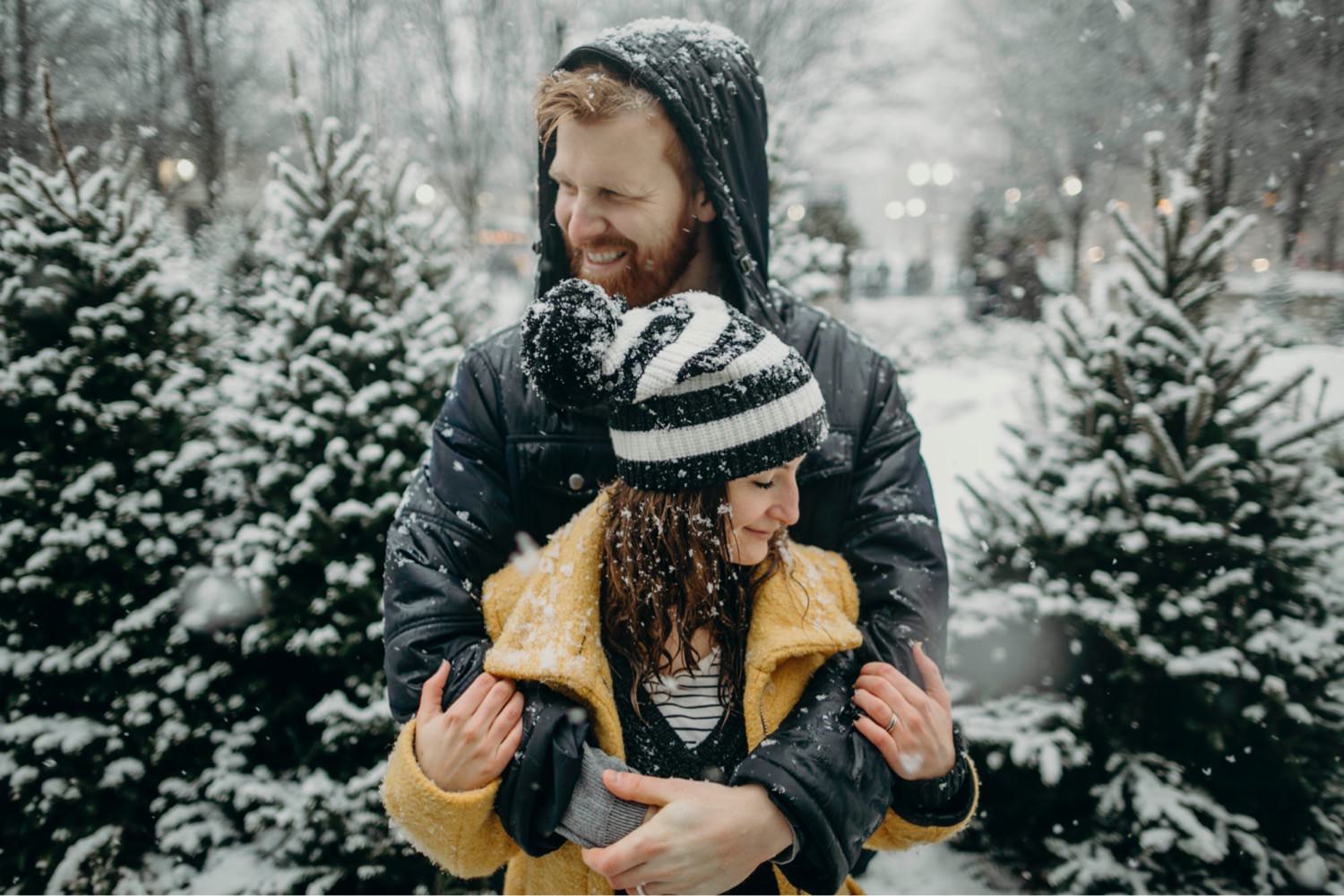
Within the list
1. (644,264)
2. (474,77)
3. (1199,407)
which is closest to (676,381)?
(644,264)

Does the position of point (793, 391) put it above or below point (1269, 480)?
above

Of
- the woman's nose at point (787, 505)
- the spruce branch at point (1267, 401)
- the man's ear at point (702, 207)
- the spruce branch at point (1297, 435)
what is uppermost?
the man's ear at point (702, 207)

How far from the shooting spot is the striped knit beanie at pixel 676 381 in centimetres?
128

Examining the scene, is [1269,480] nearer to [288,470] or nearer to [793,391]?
[793,391]

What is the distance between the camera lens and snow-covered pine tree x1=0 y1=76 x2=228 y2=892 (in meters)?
3.40

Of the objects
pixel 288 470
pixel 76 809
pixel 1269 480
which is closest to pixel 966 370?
pixel 1269 480

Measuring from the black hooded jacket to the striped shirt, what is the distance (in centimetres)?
18

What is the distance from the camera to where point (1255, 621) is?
116 inches

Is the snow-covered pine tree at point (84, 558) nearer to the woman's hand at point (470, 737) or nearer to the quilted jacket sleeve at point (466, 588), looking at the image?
the quilted jacket sleeve at point (466, 588)

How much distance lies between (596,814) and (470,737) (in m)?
0.28

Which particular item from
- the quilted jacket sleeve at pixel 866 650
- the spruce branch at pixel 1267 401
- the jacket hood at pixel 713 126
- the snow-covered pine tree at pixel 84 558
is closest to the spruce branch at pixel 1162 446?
the spruce branch at pixel 1267 401

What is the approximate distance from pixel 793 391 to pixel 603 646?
69cm

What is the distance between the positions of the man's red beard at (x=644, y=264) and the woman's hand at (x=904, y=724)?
961 millimetres

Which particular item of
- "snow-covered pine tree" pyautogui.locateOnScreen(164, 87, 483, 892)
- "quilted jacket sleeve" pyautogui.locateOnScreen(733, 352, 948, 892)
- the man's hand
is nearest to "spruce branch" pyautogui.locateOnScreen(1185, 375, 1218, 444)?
"quilted jacket sleeve" pyautogui.locateOnScreen(733, 352, 948, 892)
